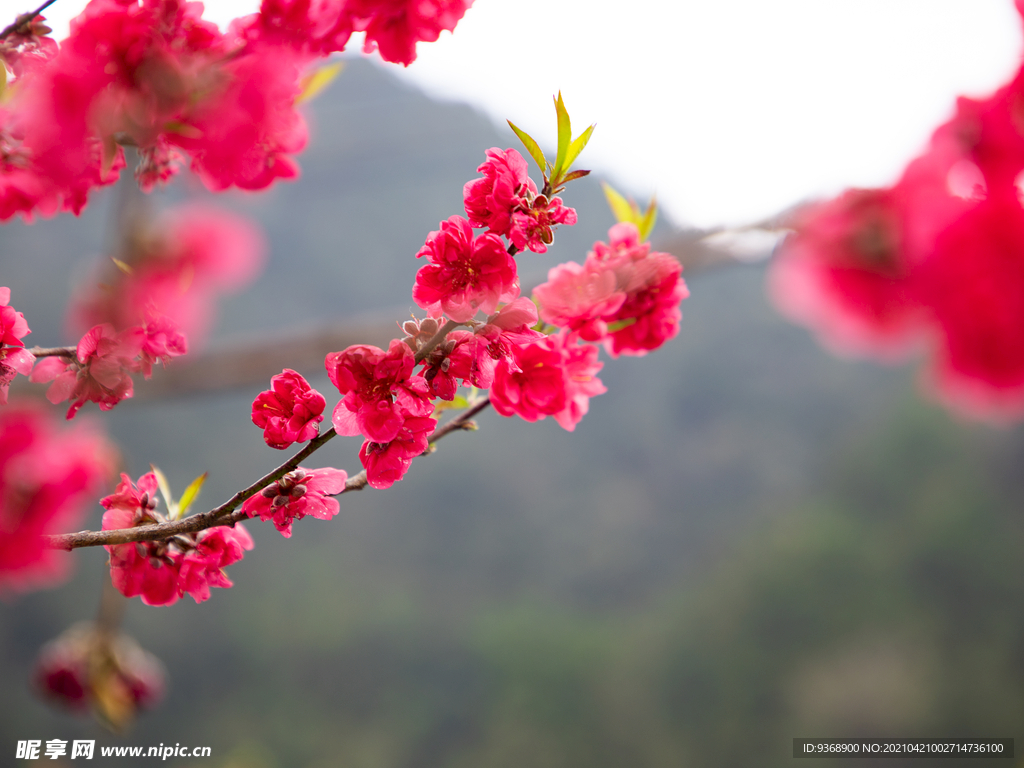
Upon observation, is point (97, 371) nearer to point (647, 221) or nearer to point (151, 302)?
point (151, 302)

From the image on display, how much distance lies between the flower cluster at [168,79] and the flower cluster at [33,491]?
13 cm

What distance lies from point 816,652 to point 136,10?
586 centimetres

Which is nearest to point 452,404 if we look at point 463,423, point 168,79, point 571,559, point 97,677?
point 463,423

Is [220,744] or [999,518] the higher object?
[999,518]

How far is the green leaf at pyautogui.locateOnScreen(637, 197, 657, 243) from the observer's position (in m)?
0.46

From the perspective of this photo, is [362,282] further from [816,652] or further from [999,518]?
[999,518]

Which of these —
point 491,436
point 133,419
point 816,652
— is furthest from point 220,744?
point 816,652

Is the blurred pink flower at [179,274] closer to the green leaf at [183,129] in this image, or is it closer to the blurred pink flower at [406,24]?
the green leaf at [183,129]

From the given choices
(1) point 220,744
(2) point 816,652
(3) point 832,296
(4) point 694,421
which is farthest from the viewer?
(4) point 694,421

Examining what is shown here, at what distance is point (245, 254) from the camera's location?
12.6 inches

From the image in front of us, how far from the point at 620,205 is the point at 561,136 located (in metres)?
0.11

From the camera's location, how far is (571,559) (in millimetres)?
7133

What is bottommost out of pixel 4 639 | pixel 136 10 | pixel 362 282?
pixel 136 10

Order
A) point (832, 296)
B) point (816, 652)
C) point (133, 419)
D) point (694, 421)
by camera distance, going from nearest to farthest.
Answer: point (832, 296)
point (816, 652)
point (133, 419)
point (694, 421)
